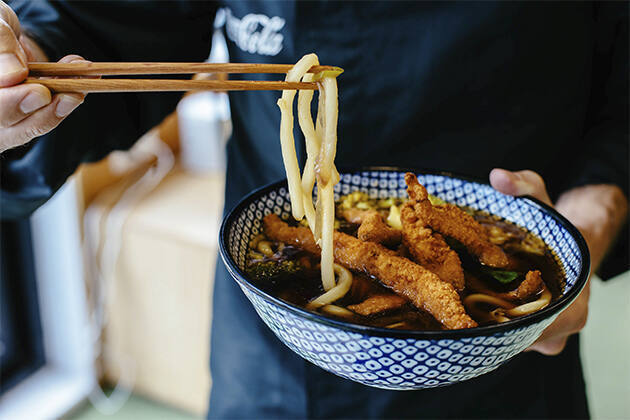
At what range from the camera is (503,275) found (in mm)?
948

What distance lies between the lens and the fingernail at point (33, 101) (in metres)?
0.70

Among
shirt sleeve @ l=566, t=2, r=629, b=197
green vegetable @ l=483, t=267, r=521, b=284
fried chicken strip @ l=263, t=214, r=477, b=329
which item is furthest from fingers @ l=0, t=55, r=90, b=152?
shirt sleeve @ l=566, t=2, r=629, b=197

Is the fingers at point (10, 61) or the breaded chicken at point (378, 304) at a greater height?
the fingers at point (10, 61)

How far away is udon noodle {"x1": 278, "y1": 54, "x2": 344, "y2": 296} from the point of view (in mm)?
878

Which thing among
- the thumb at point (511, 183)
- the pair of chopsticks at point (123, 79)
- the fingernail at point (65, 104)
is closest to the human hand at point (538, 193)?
the thumb at point (511, 183)

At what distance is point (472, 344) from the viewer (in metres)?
0.68

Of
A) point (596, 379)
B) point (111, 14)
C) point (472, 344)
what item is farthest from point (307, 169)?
point (596, 379)

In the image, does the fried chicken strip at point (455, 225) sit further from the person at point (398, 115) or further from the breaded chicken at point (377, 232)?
the person at point (398, 115)

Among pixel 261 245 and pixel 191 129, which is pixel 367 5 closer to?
pixel 261 245

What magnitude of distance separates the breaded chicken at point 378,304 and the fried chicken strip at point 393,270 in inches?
0.7

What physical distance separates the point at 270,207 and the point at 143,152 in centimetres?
210

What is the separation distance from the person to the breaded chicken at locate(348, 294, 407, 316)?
1.42 ft

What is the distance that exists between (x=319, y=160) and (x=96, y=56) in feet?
2.38

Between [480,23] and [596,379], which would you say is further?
[596,379]
